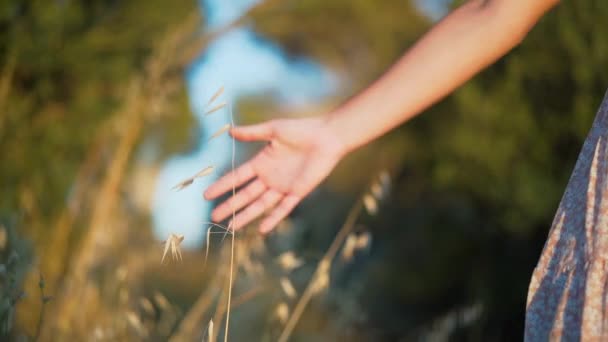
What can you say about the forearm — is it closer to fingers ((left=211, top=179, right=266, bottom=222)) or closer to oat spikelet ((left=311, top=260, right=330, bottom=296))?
fingers ((left=211, top=179, right=266, bottom=222))

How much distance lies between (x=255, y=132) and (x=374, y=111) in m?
0.24

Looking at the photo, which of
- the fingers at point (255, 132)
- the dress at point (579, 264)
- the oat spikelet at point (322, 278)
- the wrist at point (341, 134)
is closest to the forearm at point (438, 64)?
the wrist at point (341, 134)

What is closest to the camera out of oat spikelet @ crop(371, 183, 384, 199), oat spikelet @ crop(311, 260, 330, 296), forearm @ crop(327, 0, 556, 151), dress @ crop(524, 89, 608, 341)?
dress @ crop(524, 89, 608, 341)

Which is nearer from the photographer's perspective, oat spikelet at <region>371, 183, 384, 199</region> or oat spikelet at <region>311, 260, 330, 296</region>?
oat spikelet at <region>311, 260, 330, 296</region>

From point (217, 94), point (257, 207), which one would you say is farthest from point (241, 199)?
point (217, 94)

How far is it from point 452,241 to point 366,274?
105cm

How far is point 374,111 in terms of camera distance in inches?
53.2

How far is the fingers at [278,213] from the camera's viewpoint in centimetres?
135

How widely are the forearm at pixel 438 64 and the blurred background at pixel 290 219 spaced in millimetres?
489

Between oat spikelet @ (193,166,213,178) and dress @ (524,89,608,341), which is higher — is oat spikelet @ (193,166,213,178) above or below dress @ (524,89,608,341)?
above

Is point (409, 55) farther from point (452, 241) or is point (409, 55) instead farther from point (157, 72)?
point (452, 241)

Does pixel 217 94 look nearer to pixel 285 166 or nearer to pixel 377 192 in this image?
pixel 285 166

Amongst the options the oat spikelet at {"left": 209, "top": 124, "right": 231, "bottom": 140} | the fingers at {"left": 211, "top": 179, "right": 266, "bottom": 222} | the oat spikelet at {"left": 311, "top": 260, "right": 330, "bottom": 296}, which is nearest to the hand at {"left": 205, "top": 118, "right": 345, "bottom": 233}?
the fingers at {"left": 211, "top": 179, "right": 266, "bottom": 222}

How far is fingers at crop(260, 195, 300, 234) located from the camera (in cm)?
135
